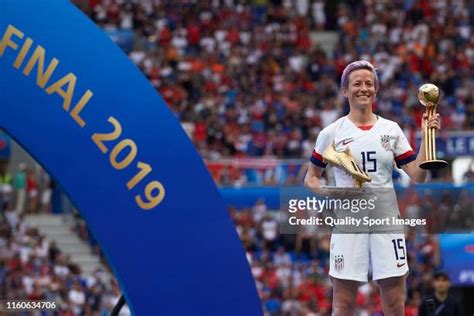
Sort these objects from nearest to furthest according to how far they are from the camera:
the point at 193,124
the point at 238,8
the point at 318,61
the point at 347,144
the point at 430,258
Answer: the point at 347,144 → the point at 430,258 → the point at 193,124 → the point at 318,61 → the point at 238,8

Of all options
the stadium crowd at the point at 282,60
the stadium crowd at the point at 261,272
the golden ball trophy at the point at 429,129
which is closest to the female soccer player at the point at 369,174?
the golden ball trophy at the point at 429,129

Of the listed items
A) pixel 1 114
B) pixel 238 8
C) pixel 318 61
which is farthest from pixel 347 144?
pixel 238 8

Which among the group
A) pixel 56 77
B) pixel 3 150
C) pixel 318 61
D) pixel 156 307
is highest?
pixel 318 61

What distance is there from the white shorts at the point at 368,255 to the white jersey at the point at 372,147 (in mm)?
258

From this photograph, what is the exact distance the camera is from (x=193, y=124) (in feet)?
71.9

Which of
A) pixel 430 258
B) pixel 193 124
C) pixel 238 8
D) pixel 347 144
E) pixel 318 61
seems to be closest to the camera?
pixel 347 144

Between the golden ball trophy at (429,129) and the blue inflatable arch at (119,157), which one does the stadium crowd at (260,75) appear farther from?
the golden ball trophy at (429,129)

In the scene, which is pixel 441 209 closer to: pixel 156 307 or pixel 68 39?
pixel 156 307

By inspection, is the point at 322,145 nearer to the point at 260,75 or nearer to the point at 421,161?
the point at 421,161

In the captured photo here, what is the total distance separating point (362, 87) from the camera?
6695 millimetres

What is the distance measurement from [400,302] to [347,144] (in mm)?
806

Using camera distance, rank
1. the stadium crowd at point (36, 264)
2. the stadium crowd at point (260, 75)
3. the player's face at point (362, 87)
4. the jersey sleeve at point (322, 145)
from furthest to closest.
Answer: the stadium crowd at point (260, 75), the stadium crowd at point (36, 264), the jersey sleeve at point (322, 145), the player's face at point (362, 87)

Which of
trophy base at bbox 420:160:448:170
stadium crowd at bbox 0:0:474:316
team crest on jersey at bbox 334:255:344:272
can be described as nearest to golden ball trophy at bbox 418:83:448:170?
trophy base at bbox 420:160:448:170

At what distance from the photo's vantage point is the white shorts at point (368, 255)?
264 inches
